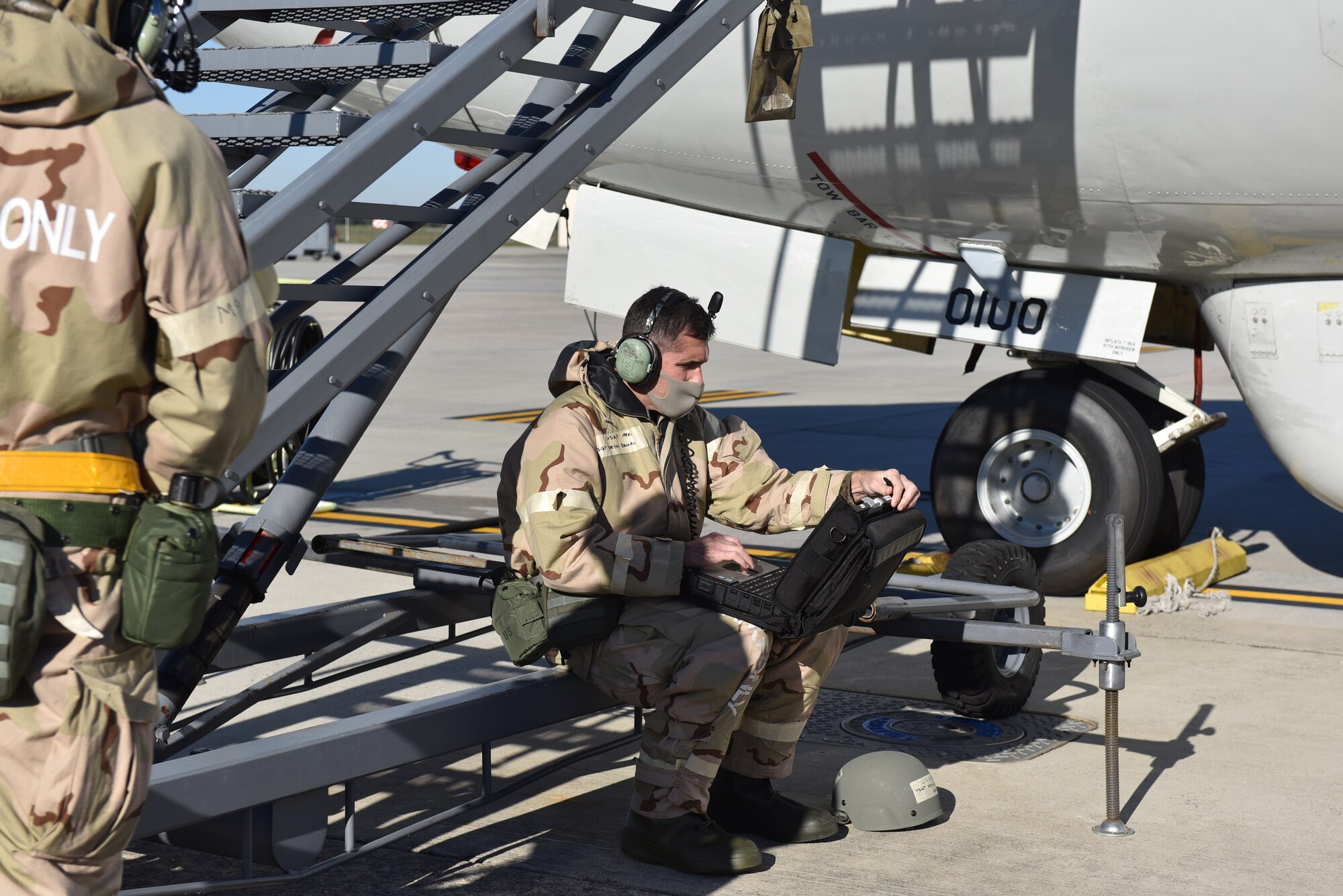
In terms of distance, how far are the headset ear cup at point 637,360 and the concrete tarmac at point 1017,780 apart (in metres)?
1.29

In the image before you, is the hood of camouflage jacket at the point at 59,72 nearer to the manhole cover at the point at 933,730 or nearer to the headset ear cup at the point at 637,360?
the headset ear cup at the point at 637,360

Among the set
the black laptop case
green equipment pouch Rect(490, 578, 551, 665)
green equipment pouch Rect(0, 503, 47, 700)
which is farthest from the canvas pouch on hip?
green equipment pouch Rect(0, 503, 47, 700)

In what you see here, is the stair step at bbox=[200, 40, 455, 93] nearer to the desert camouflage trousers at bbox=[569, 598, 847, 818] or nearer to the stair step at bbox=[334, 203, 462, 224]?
the stair step at bbox=[334, 203, 462, 224]

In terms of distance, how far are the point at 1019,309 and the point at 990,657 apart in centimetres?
239

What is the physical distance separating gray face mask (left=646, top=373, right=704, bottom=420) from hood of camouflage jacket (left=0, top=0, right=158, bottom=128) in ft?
6.75

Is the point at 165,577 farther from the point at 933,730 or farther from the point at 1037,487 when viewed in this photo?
the point at 1037,487

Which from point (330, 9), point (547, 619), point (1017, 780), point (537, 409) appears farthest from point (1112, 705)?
point (537, 409)

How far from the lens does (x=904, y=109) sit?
6.67 metres

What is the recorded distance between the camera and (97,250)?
90.9 inches

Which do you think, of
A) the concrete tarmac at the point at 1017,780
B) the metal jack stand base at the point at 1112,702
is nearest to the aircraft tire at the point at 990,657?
the concrete tarmac at the point at 1017,780

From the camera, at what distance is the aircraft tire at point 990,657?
526 cm

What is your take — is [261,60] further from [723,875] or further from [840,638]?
[723,875]

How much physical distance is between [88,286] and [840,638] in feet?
8.28

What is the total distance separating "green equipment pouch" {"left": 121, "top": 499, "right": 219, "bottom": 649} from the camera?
2305 mm
